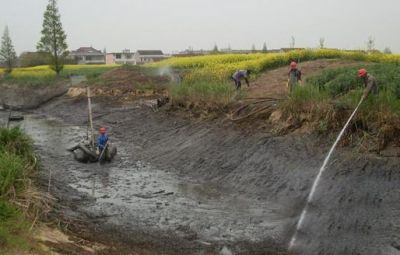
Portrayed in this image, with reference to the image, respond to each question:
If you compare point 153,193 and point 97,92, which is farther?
point 97,92

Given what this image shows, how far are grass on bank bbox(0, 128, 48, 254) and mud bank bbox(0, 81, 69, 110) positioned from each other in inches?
1219

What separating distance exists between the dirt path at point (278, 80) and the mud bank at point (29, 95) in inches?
882

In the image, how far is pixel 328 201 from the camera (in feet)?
38.8

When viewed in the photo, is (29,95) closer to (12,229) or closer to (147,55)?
(12,229)

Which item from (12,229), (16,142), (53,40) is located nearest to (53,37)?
(53,40)

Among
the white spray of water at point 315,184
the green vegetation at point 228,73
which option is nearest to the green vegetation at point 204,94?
the green vegetation at point 228,73

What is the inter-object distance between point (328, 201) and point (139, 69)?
31.4 m

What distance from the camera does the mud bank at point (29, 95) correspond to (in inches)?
1702

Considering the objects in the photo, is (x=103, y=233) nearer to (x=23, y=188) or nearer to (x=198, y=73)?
(x=23, y=188)

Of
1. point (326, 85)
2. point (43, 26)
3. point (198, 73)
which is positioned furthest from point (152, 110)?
point (43, 26)

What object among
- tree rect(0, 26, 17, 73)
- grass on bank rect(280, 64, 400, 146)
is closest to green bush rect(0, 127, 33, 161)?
grass on bank rect(280, 64, 400, 146)

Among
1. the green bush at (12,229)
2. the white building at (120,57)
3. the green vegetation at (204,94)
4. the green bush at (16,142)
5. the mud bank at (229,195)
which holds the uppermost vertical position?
the white building at (120,57)

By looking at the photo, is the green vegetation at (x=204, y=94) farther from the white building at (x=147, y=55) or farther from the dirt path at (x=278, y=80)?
the white building at (x=147, y=55)

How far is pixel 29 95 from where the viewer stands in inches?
1795
